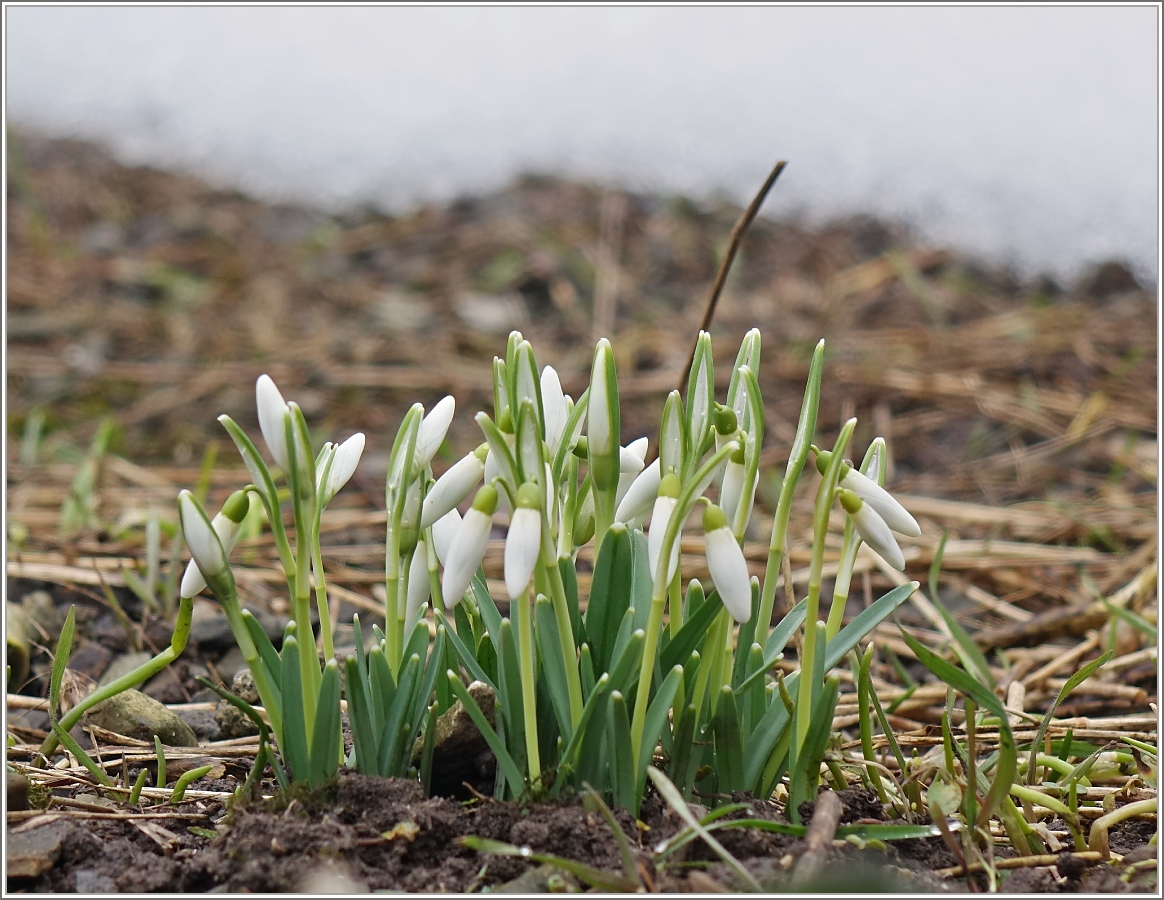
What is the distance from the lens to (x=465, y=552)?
1087mm

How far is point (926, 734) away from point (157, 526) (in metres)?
1.58

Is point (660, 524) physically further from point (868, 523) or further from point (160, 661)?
point (160, 661)

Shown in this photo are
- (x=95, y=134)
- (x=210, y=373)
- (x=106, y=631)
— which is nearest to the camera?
(x=106, y=631)

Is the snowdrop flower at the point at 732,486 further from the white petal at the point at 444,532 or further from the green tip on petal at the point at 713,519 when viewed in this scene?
the white petal at the point at 444,532

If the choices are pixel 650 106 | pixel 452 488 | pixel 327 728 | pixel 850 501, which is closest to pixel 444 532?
pixel 452 488

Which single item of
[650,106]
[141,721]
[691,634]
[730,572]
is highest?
[650,106]

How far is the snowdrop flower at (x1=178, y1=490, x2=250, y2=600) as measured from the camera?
3.58ft

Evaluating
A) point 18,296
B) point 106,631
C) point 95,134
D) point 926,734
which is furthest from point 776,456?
point 95,134

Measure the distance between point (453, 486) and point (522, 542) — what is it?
0.51 feet

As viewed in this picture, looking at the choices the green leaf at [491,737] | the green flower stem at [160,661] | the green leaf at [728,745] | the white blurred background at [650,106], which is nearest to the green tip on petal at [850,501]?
the green leaf at [728,745]

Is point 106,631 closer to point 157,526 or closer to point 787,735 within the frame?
point 157,526

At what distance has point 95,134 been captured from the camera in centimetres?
724

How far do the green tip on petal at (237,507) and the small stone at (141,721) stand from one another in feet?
2.09

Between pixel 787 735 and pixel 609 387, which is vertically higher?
pixel 609 387
